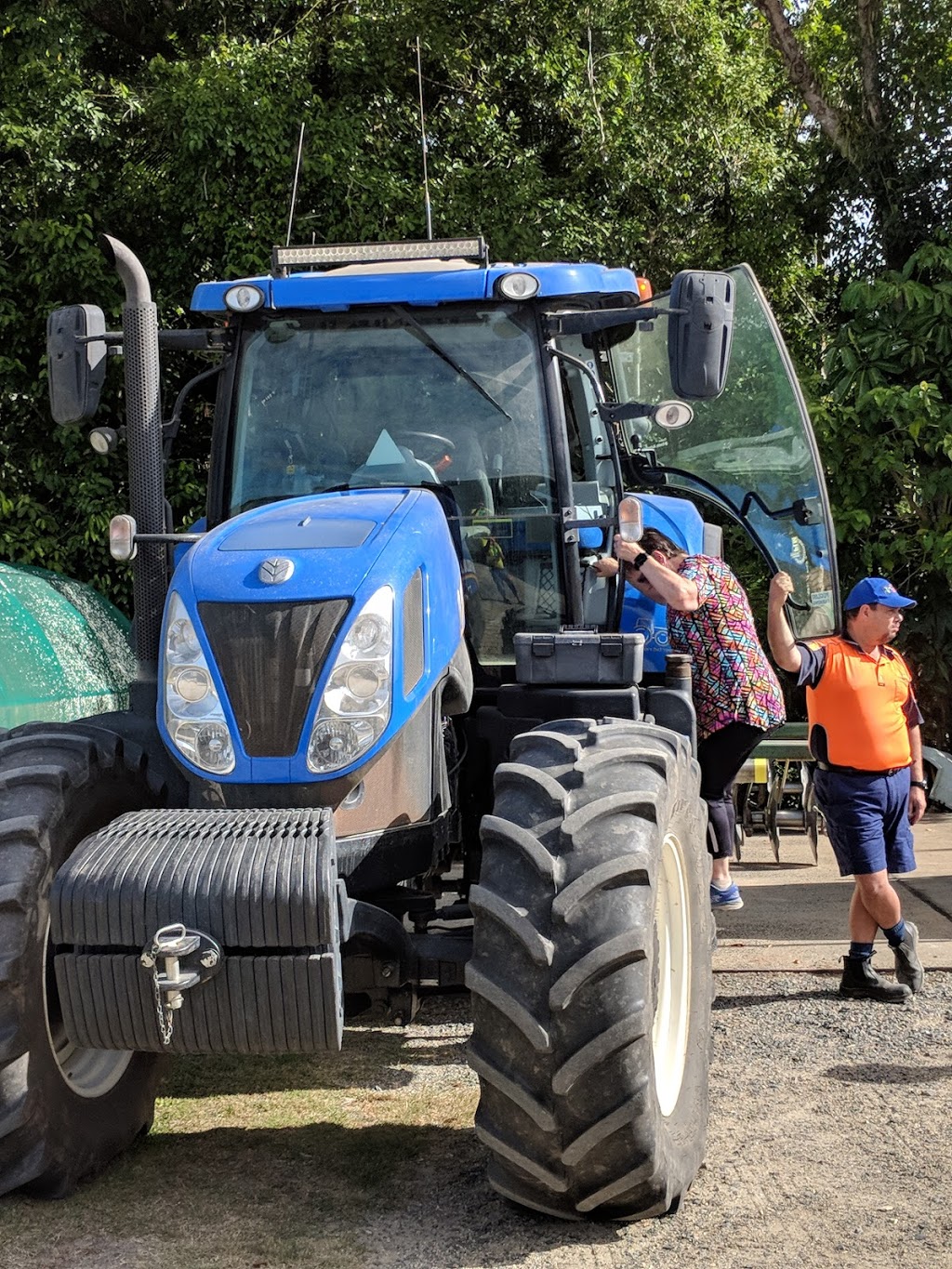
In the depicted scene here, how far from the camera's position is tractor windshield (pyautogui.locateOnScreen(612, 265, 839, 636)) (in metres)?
6.05

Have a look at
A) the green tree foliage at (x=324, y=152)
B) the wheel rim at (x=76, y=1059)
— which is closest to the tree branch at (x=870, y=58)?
the green tree foliage at (x=324, y=152)

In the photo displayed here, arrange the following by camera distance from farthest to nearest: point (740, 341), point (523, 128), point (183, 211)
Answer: point (523, 128) < point (183, 211) < point (740, 341)

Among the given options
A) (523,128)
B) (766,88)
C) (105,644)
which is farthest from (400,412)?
(766,88)

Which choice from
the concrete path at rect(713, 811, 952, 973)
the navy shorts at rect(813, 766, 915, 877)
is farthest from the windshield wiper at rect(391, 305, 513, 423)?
the concrete path at rect(713, 811, 952, 973)

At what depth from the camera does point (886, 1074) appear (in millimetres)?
4559

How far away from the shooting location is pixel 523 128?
40.6 ft

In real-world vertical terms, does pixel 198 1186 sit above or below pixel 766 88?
below

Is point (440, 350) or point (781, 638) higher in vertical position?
point (440, 350)

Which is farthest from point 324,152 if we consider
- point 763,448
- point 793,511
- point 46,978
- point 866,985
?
point 46,978

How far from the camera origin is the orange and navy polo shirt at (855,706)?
5484 millimetres

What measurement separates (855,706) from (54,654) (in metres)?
3.58

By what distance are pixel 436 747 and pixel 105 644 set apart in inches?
158

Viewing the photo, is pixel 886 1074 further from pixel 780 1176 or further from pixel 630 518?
A: pixel 630 518

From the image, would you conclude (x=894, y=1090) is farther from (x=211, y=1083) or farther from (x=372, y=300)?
(x=372, y=300)
